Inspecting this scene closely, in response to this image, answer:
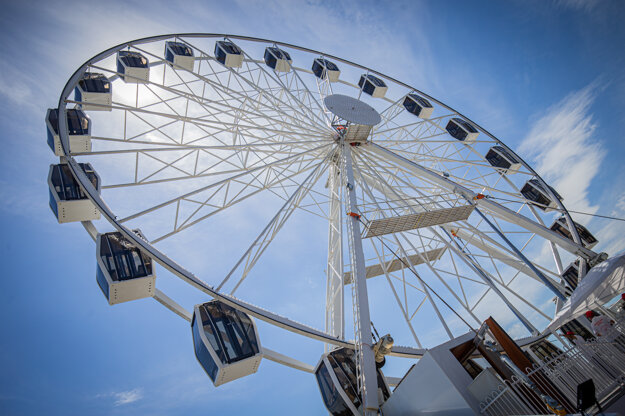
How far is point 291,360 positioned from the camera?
960cm

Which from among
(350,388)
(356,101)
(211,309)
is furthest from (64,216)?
(356,101)

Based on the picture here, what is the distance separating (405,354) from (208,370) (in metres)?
5.38

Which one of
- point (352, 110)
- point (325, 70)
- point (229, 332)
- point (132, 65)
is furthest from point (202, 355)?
point (325, 70)

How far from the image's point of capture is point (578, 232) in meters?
17.1

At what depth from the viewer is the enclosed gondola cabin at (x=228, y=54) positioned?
58.8 ft

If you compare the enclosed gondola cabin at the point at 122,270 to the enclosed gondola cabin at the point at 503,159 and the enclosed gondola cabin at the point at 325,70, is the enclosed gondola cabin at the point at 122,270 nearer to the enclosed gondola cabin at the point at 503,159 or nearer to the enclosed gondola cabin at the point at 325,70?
the enclosed gondola cabin at the point at 325,70

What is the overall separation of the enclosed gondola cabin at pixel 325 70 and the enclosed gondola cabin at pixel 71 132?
12539 millimetres

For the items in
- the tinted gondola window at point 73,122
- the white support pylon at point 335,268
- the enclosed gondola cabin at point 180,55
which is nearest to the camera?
the white support pylon at point 335,268

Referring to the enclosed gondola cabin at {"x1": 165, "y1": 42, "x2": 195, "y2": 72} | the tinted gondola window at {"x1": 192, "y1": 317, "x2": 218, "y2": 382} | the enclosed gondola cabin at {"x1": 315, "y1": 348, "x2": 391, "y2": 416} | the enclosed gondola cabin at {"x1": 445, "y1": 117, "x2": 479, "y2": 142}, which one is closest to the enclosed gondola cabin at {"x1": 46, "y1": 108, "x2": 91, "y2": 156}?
the enclosed gondola cabin at {"x1": 165, "y1": 42, "x2": 195, "y2": 72}

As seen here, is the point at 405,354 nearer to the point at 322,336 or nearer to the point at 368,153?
the point at 322,336

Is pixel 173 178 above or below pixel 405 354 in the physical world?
above

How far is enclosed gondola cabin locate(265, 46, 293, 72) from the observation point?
19.2m

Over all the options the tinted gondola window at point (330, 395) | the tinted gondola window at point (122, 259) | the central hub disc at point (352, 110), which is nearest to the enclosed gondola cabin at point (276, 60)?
the central hub disc at point (352, 110)

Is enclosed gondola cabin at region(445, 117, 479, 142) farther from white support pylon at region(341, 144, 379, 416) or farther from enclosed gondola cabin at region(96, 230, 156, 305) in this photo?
enclosed gondola cabin at region(96, 230, 156, 305)
